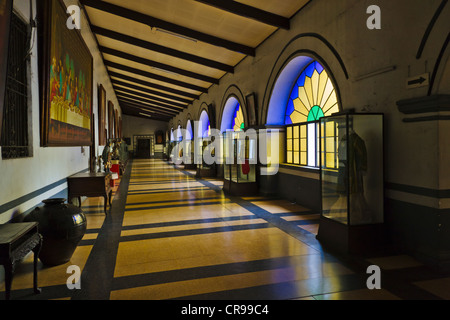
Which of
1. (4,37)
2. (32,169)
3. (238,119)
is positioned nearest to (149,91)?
(238,119)

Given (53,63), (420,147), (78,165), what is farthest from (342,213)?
(78,165)

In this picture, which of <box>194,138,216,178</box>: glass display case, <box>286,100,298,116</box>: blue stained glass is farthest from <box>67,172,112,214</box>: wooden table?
<box>194,138,216,178</box>: glass display case

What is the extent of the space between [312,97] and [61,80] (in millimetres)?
4681

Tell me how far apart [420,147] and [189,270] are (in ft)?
9.54

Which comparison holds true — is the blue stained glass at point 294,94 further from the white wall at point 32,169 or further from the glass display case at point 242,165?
the white wall at point 32,169

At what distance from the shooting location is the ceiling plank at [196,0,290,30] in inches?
231

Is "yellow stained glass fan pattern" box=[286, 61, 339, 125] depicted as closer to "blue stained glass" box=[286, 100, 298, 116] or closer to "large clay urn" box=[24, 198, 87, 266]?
"blue stained glass" box=[286, 100, 298, 116]

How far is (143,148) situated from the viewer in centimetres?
2956

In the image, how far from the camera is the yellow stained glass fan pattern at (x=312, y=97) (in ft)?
Answer: 19.6

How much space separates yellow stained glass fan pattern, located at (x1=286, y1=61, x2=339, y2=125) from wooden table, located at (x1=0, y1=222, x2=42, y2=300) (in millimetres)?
4606

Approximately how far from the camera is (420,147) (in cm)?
355

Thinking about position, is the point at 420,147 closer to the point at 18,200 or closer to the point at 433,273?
the point at 433,273

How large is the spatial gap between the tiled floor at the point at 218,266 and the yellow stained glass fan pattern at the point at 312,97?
2087 millimetres

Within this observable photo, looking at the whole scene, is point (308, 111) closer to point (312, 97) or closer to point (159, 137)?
point (312, 97)
